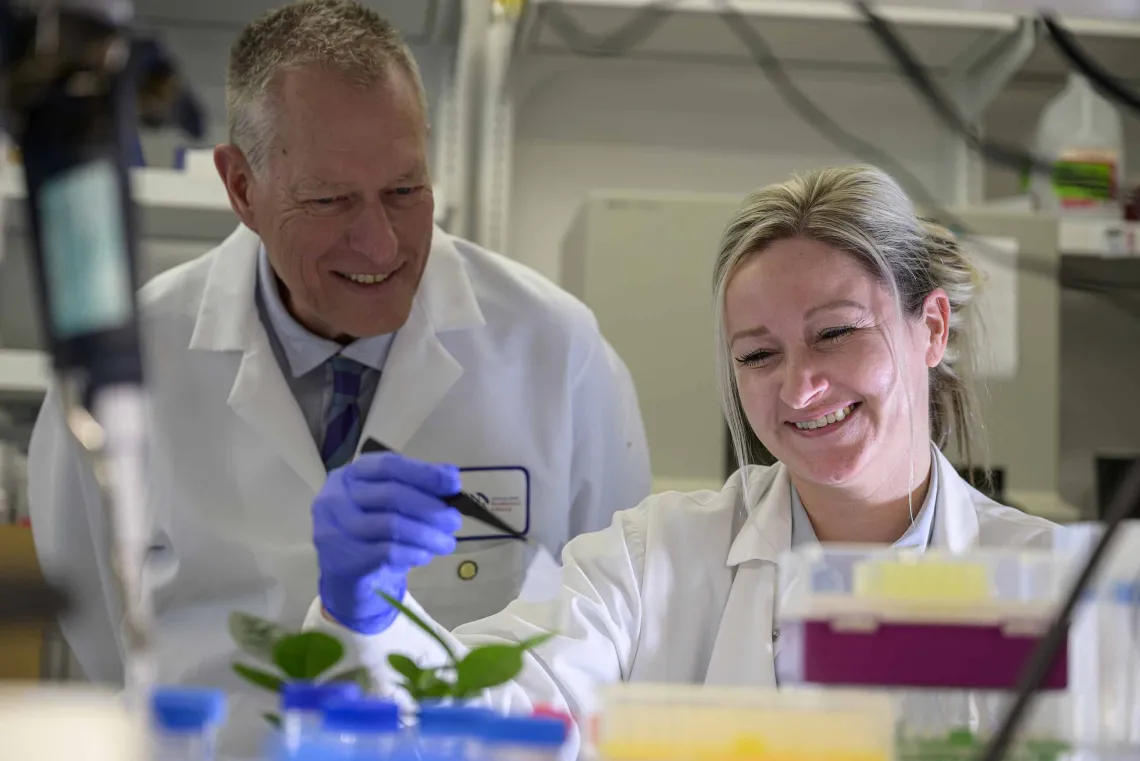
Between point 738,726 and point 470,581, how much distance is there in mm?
1074

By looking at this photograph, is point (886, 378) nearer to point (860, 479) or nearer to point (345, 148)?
point (860, 479)

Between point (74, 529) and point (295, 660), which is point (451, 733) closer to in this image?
point (295, 660)

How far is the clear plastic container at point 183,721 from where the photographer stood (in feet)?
1.83

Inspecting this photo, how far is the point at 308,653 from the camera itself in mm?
636

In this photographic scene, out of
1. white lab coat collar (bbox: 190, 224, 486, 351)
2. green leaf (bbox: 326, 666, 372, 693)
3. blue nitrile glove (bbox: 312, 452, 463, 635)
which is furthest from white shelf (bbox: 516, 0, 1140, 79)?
green leaf (bbox: 326, 666, 372, 693)

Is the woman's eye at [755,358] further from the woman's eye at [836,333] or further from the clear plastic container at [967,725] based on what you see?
the clear plastic container at [967,725]

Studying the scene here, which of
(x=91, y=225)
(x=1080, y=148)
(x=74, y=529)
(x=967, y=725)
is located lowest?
(x=967, y=725)

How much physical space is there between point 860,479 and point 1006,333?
3.05 feet

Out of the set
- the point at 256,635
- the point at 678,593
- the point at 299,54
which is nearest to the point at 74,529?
the point at 299,54

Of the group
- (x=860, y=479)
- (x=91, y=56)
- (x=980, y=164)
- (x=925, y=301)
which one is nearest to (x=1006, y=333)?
(x=980, y=164)

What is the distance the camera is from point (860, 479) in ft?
4.27

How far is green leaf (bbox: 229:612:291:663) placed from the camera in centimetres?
65

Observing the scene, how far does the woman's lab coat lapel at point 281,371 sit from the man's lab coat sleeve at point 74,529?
0.24 m

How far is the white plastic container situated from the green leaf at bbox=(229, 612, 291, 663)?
183 cm
